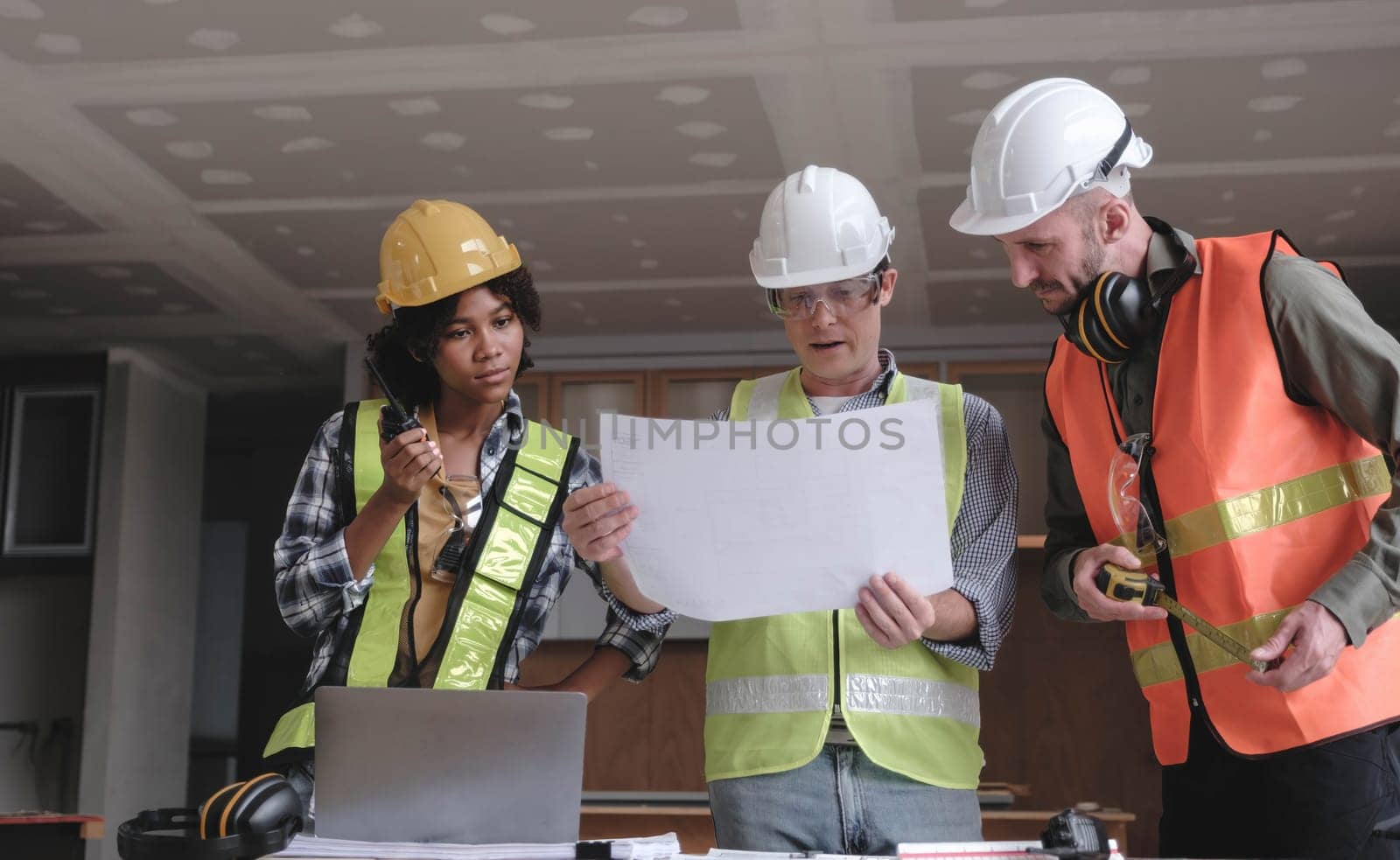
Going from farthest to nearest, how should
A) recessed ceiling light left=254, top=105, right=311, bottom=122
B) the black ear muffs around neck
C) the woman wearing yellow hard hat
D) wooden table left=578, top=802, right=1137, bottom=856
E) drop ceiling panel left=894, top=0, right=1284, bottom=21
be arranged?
wooden table left=578, top=802, right=1137, bottom=856 → recessed ceiling light left=254, top=105, right=311, bottom=122 → drop ceiling panel left=894, top=0, right=1284, bottom=21 → the woman wearing yellow hard hat → the black ear muffs around neck

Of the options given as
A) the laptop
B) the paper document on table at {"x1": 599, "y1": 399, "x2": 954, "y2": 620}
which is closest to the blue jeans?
the paper document on table at {"x1": 599, "y1": 399, "x2": 954, "y2": 620}

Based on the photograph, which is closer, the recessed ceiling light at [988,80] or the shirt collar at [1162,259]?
the shirt collar at [1162,259]

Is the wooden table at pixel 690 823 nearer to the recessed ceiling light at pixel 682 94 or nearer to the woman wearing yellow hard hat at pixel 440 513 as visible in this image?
the recessed ceiling light at pixel 682 94

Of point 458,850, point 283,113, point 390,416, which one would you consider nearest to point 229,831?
point 458,850

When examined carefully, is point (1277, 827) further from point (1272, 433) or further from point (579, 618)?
point (579, 618)

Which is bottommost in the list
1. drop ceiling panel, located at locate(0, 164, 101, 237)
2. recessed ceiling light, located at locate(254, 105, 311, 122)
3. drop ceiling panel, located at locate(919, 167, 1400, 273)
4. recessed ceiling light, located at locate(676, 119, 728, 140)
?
drop ceiling panel, located at locate(919, 167, 1400, 273)

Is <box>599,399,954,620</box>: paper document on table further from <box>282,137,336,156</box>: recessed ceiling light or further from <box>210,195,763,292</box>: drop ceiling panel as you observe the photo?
<box>210,195,763,292</box>: drop ceiling panel

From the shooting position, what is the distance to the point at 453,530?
7.02 ft

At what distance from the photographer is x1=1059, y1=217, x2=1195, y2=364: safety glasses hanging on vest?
1806mm

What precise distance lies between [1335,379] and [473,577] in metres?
1.30

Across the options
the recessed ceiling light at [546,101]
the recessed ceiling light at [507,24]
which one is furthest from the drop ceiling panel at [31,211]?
the recessed ceiling light at [507,24]

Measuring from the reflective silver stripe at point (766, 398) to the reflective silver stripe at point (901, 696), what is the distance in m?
0.49

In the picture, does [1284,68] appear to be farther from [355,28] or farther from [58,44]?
[58,44]

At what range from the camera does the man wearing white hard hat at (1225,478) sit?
5.22 ft
